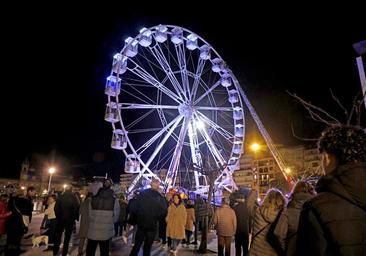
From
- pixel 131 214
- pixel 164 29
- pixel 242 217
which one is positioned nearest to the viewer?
pixel 131 214

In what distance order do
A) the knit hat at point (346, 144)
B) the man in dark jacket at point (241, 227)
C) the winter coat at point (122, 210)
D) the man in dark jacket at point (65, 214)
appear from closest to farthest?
1. the knit hat at point (346, 144)
2. the man in dark jacket at point (241, 227)
3. the man in dark jacket at point (65, 214)
4. the winter coat at point (122, 210)

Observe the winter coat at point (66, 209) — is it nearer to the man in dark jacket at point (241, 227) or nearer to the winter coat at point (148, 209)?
the winter coat at point (148, 209)

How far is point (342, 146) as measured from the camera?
2254mm

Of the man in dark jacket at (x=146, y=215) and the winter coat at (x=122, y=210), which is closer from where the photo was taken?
the man in dark jacket at (x=146, y=215)

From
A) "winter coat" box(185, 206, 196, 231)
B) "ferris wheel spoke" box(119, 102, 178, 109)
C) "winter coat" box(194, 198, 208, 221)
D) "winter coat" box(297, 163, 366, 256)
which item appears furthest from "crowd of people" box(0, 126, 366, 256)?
"ferris wheel spoke" box(119, 102, 178, 109)

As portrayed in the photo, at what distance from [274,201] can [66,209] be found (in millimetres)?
6449

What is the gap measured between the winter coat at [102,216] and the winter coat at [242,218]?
313 cm

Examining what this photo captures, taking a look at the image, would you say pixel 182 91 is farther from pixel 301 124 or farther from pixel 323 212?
pixel 301 124

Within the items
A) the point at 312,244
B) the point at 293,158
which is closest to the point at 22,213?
the point at 312,244

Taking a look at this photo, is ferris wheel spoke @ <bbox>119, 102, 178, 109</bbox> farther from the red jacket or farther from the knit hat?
the knit hat

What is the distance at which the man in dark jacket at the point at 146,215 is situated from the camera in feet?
22.5

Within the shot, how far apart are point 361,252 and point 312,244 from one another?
11.7 inches

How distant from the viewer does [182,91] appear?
70.7 ft

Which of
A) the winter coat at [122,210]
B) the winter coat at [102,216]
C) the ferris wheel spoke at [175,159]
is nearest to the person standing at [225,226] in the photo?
the winter coat at [102,216]
